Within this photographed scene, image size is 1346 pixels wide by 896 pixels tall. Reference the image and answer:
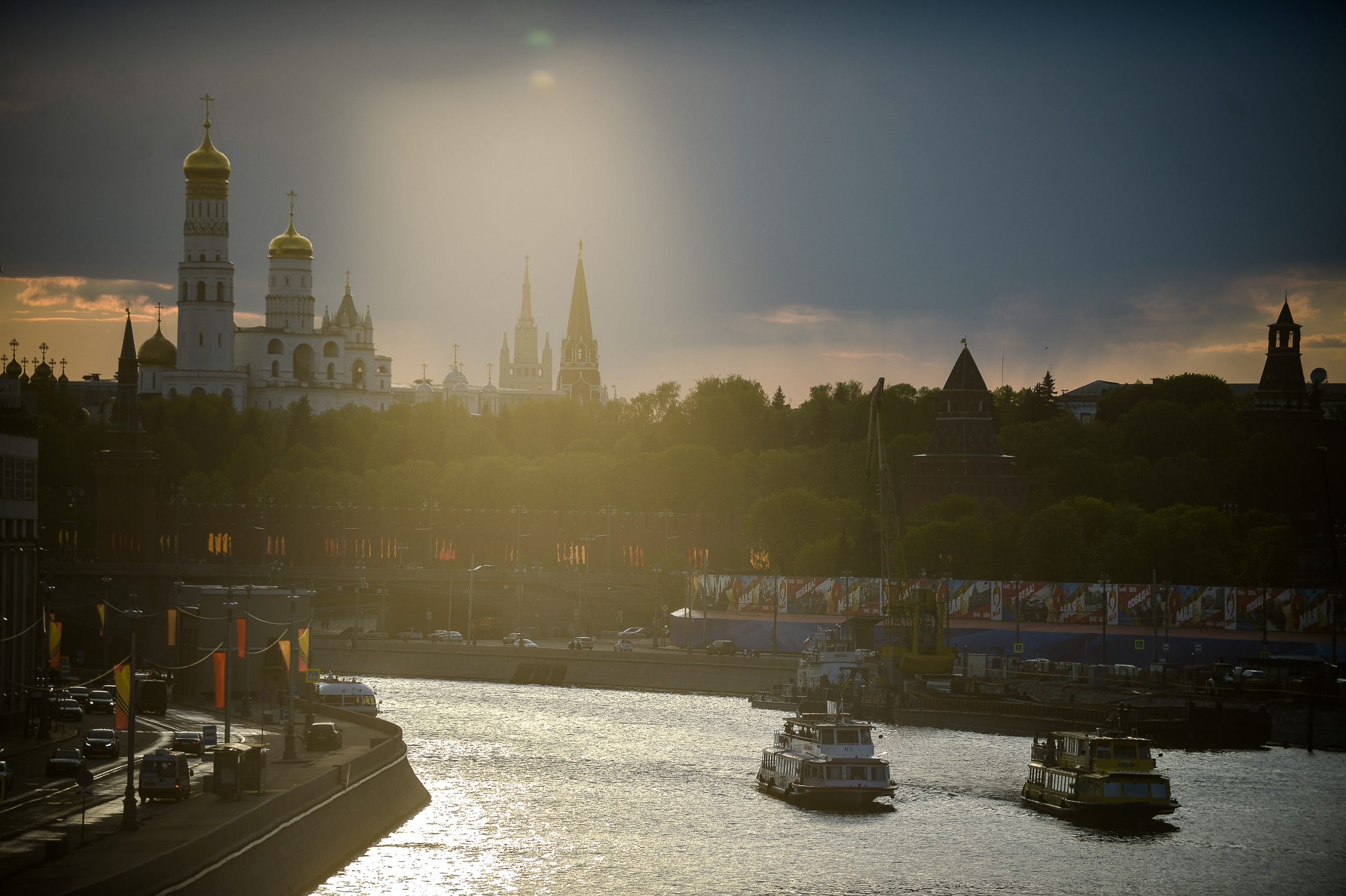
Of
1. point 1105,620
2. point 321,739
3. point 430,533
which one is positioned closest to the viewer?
point 321,739

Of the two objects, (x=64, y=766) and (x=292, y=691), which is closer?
(x=64, y=766)

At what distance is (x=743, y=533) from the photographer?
183m

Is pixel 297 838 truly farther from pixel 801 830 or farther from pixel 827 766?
pixel 827 766

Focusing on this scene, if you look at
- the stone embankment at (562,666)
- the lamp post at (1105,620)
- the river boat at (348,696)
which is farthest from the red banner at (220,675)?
the lamp post at (1105,620)

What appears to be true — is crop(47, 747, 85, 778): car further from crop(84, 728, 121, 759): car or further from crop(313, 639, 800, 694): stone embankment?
crop(313, 639, 800, 694): stone embankment

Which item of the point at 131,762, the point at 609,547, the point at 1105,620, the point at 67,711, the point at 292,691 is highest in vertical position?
the point at 609,547

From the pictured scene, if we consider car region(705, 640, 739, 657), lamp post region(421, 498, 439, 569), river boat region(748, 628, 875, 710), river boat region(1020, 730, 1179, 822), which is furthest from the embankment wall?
lamp post region(421, 498, 439, 569)

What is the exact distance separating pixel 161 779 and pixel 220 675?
2194 centimetres

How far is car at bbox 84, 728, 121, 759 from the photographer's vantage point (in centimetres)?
6525

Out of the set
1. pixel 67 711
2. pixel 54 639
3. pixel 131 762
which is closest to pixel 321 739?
pixel 67 711

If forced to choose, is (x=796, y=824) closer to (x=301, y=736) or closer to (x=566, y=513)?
(x=301, y=736)

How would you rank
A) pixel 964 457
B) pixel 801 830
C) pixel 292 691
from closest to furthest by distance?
pixel 292 691
pixel 801 830
pixel 964 457

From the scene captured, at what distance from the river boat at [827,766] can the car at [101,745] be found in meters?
26.7

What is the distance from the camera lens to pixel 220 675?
74.8 meters
